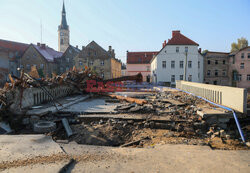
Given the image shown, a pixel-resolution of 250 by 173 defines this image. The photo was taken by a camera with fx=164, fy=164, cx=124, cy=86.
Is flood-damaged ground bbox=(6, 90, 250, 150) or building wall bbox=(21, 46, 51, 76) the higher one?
building wall bbox=(21, 46, 51, 76)

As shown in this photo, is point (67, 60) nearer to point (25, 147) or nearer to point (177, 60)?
point (177, 60)

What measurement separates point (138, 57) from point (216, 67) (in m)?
22.5

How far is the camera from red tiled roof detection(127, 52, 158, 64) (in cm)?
5216

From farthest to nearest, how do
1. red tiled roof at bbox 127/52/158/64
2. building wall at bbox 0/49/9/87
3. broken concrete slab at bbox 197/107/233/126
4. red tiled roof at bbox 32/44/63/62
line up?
red tiled roof at bbox 127/52/158/64
red tiled roof at bbox 32/44/63/62
building wall at bbox 0/49/9/87
broken concrete slab at bbox 197/107/233/126

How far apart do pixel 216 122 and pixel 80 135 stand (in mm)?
4930

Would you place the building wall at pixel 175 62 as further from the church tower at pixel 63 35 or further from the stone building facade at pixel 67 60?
the church tower at pixel 63 35

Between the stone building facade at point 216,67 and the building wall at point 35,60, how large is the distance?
39.8m

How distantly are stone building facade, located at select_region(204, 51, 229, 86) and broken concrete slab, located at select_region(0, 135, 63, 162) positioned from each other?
144 ft

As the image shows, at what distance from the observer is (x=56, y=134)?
5.00 m

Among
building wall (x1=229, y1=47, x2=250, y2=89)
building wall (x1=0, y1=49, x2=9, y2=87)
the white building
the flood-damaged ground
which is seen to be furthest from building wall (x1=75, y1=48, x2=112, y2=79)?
Result: the flood-damaged ground

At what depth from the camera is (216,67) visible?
135 ft

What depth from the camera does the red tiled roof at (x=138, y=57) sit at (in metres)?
52.2

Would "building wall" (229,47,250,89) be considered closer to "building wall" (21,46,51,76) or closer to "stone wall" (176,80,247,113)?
"stone wall" (176,80,247,113)

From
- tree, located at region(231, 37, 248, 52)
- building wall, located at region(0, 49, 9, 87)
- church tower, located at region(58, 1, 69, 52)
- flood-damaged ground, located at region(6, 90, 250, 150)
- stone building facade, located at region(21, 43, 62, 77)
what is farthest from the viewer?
church tower, located at region(58, 1, 69, 52)
